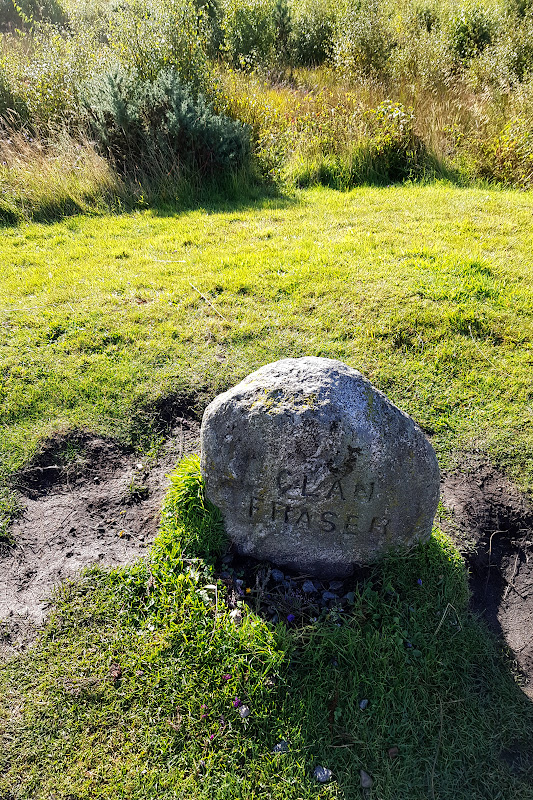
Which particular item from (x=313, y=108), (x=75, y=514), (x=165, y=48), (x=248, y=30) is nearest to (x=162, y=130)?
(x=165, y=48)

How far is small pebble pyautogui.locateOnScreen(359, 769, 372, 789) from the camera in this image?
2498mm

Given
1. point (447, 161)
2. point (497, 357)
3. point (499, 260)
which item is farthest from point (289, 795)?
point (447, 161)

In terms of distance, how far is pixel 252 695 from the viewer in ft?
9.11

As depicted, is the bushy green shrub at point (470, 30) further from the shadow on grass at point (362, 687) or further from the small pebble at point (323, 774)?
the small pebble at point (323, 774)

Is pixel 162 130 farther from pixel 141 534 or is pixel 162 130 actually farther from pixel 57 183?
pixel 141 534

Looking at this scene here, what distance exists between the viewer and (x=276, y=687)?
9.17 feet

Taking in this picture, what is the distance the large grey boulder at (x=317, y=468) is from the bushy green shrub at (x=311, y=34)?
14.9 meters

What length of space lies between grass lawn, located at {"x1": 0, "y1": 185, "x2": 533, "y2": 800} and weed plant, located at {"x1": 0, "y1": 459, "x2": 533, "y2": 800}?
0.01 m

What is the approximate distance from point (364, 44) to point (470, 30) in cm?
302

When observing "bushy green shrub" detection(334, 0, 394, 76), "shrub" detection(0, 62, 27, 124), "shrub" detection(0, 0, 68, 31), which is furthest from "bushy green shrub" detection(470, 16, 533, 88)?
"shrub" detection(0, 0, 68, 31)

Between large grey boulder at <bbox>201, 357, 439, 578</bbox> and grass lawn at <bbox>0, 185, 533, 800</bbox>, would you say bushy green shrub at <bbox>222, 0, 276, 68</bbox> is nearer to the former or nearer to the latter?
grass lawn at <bbox>0, 185, 533, 800</bbox>

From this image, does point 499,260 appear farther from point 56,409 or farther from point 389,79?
point 389,79

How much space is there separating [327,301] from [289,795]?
453 cm

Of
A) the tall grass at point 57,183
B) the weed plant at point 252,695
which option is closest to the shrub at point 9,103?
the tall grass at point 57,183
